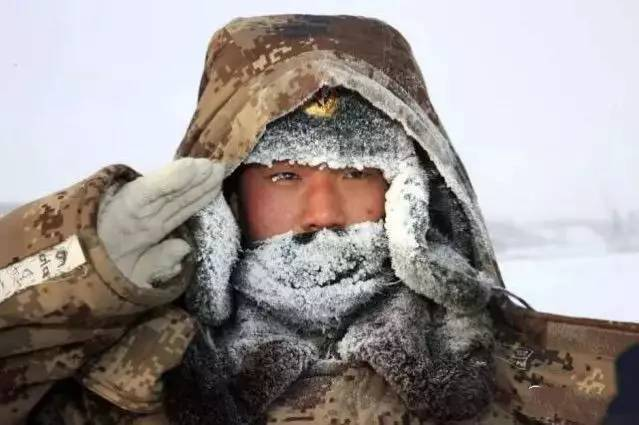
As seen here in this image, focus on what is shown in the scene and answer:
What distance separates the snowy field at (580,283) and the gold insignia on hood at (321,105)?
46.8 inches

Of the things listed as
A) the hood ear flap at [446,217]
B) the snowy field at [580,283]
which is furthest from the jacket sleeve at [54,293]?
the snowy field at [580,283]

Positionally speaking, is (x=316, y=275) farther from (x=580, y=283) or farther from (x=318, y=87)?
(x=580, y=283)

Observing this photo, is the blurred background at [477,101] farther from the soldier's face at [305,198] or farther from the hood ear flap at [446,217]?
the soldier's face at [305,198]

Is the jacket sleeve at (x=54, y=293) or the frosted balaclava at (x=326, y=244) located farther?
the frosted balaclava at (x=326, y=244)

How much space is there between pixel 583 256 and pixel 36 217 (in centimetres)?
223

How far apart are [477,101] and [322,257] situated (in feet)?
7.06

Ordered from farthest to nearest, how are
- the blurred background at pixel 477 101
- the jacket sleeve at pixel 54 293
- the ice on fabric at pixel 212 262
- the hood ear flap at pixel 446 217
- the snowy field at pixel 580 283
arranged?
the blurred background at pixel 477 101
the snowy field at pixel 580 283
the hood ear flap at pixel 446 217
the ice on fabric at pixel 212 262
the jacket sleeve at pixel 54 293

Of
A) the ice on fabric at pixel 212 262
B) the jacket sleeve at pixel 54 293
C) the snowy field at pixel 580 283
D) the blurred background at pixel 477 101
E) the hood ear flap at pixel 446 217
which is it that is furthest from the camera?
the blurred background at pixel 477 101

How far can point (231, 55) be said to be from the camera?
3.90 ft

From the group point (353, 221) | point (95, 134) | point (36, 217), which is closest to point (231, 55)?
point (353, 221)

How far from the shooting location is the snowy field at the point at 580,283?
223 cm

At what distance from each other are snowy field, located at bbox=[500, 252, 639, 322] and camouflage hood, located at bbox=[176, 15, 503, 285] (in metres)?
1.00

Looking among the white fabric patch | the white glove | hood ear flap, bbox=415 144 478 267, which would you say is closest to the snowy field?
hood ear flap, bbox=415 144 478 267

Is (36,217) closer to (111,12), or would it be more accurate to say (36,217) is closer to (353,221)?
(353,221)
